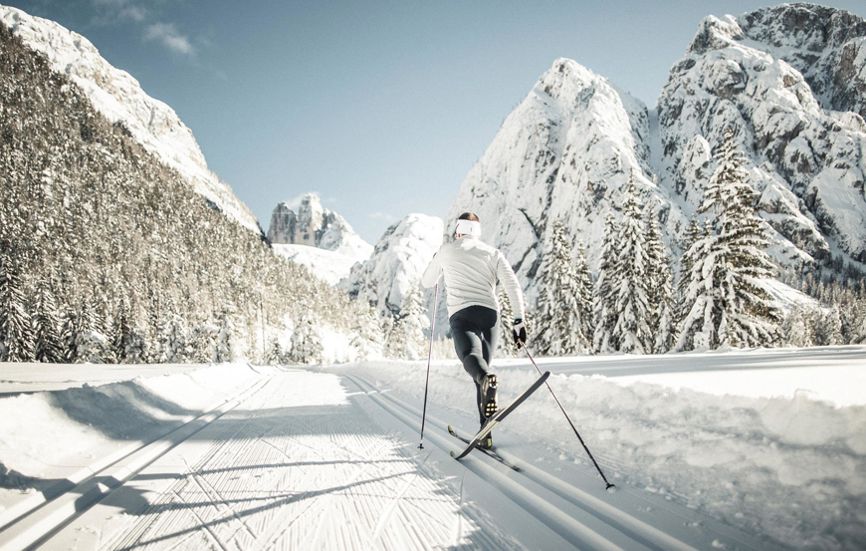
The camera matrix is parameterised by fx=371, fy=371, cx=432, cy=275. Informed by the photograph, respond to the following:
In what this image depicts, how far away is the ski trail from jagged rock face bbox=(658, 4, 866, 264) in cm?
15091

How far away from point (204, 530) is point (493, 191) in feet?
556

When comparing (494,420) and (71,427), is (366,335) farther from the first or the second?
(494,420)

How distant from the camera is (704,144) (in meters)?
127

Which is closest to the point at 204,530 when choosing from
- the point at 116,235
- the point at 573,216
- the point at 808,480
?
the point at 808,480

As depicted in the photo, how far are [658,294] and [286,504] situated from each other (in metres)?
32.3

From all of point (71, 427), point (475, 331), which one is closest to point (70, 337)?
point (71, 427)

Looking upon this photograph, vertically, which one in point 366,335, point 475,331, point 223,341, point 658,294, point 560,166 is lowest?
point 223,341

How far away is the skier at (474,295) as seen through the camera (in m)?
3.77

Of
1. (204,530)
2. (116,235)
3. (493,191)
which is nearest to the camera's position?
(204,530)

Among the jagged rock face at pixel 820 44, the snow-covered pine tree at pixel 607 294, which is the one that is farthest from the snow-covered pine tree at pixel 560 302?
the jagged rock face at pixel 820 44

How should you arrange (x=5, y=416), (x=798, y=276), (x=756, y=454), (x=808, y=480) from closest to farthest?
(x=808, y=480) → (x=756, y=454) → (x=5, y=416) → (x=798, y=276)

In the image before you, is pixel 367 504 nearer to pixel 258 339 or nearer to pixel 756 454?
pixel 756 454

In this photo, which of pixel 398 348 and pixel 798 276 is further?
pixel 798 276

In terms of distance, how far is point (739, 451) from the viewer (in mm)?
2531
